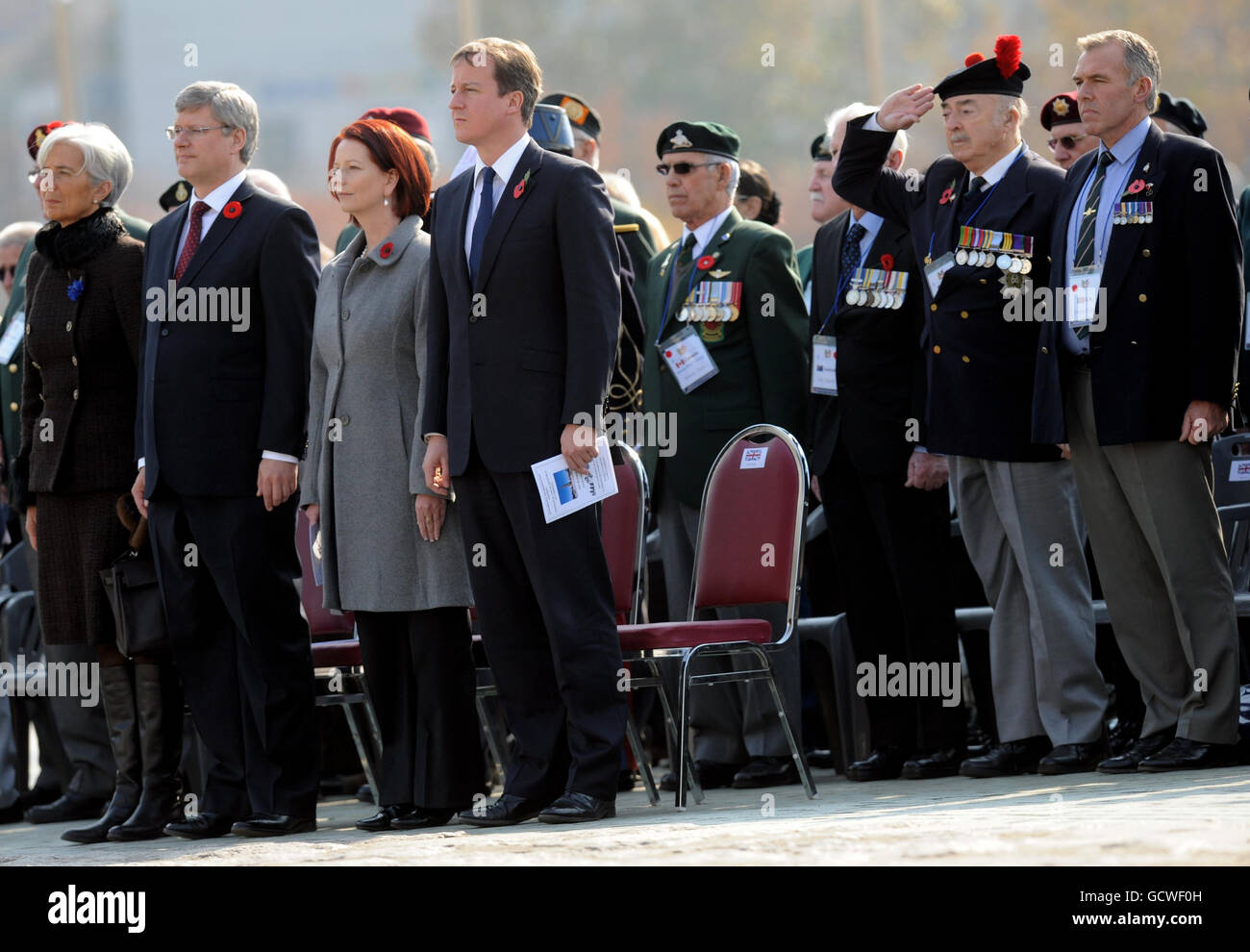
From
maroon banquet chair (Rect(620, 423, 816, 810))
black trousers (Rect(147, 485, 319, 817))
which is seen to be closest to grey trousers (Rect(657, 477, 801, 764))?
maroon banquet chair (Rect(620, 423, 816, 810))

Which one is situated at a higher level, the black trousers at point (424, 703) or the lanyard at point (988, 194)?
the lanyard at point (988, 194)

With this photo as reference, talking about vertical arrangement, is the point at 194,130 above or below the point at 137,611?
above

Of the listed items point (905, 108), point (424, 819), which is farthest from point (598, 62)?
point (424, 819)

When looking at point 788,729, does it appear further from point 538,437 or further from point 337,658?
point 337,658

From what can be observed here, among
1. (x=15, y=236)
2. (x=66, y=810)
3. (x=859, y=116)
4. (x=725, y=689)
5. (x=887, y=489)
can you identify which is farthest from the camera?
(x=15, y=236)

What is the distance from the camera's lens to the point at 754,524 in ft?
17.8

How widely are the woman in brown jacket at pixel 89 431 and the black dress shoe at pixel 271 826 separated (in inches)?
19.9

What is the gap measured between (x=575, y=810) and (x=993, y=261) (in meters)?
2.17

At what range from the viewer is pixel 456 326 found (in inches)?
187

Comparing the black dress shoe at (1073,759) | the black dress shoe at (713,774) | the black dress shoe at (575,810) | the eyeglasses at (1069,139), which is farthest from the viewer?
the eyeglasses at (1069,139)

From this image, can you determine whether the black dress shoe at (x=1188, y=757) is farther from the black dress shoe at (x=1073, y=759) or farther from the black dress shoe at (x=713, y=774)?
the black dress shoe at (x=713, y=774)

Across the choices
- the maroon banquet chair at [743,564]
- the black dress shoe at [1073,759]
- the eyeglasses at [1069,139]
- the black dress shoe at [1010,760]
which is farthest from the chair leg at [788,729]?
the eyeglasses at [1069,139]

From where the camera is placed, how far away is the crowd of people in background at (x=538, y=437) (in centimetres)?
475

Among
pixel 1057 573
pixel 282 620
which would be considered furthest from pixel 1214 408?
pixel 282 620
